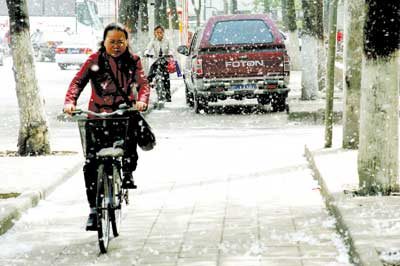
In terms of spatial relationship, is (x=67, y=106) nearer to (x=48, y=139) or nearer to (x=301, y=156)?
(x=48, y=139)

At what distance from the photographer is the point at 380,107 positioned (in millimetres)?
9086

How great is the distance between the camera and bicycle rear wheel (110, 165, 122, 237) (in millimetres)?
7684

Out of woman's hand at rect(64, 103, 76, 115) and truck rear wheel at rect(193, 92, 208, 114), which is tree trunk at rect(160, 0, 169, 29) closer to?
truck rear wheel at rect(193, 92, 208, 114)

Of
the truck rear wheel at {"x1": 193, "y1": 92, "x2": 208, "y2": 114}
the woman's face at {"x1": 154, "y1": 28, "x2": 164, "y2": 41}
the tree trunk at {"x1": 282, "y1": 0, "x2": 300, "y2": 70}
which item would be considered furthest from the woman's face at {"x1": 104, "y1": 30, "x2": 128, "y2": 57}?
the tree trunk at {"x1": 282, "y1": 0, "x2": 300, "y2": 70}

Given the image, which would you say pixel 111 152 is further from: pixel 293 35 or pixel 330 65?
pixel 293 35

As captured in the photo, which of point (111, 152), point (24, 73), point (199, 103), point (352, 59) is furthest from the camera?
point (199, 103)

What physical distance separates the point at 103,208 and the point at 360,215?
2131 millimetres

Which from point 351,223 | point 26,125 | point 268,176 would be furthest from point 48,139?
point 351,223

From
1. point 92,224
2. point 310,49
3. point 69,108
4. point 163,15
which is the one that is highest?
point 69,108

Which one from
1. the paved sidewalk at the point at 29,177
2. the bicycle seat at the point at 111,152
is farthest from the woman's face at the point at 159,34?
the bicycle seat at the point at 111,152

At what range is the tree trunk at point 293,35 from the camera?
32.4 meters

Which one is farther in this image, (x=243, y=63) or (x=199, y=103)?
(x=199, y=103)

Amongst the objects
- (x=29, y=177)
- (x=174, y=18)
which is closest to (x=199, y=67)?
(x=29, y=177)

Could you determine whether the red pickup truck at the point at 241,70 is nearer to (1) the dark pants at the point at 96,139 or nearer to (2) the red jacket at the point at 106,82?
(2) the red jacket at the point at 106,82
